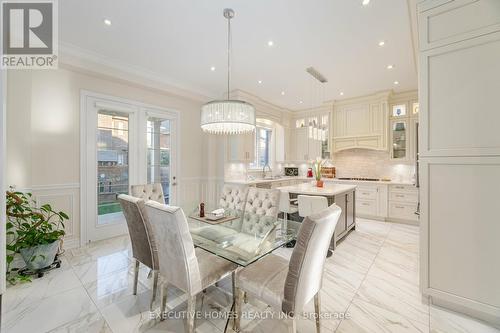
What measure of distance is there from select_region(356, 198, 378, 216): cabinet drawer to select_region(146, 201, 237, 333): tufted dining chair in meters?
4.34

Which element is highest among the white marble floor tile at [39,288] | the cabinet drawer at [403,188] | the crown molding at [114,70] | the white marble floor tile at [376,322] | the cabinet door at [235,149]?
the crown molding at [114,70]

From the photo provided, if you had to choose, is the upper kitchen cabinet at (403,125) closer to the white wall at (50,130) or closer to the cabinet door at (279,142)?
the cabinet door at (279,142)

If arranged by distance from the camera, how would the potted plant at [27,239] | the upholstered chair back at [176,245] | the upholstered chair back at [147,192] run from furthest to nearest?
the upholstered chair back at [147,192] → the potted plant at [27,239] → the upholstered chair back at [176,245]

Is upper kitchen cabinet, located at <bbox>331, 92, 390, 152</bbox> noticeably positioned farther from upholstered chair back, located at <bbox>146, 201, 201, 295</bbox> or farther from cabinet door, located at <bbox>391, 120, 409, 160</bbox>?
upholstered chair back, located at <bbox>146, 201, 201, 295</bbox>

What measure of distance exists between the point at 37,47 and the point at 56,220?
2.37 metres

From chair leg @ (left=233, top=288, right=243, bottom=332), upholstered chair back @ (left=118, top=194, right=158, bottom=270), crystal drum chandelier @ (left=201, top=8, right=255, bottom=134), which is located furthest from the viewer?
crystal drum chandelier @ (left=201, top=8, right=255, bottom=134)

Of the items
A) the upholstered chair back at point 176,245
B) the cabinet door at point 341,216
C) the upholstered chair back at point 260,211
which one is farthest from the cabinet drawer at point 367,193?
the upholstered chair back at point 176,245

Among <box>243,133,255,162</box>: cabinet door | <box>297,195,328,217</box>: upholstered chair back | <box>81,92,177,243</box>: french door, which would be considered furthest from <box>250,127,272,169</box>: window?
<box>297,195,328,217</box>: upholstered chair back

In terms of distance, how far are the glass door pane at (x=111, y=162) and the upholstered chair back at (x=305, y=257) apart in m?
3.48

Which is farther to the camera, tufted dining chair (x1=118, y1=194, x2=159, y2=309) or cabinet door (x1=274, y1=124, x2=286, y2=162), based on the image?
cabinet door (x1=274, y1=124, x2=286, y2=162)

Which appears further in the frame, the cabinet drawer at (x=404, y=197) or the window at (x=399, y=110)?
the window at (x=399, y=110)

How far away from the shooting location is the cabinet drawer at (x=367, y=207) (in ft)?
15.8

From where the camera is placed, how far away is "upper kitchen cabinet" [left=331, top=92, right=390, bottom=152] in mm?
4902

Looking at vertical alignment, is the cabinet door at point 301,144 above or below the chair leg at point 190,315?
above
